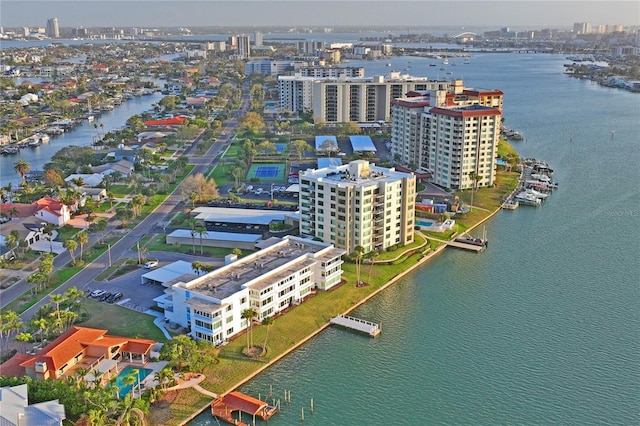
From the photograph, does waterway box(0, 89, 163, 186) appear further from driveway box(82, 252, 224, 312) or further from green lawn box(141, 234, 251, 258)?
driveway box(82, 252, 224, 312)

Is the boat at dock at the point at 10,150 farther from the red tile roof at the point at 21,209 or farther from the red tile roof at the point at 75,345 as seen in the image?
the red tile roof at the point at 75,345

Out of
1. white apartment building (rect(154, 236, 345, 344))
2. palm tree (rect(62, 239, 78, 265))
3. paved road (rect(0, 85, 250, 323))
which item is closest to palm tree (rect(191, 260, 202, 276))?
white apartment building (rect(154, 236, 345, 344))

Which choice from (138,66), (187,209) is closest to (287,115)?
(187,209)

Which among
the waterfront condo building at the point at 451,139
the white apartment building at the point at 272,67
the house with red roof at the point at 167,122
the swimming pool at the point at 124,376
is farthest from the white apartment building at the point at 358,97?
the swimming pool at the point at 124,376

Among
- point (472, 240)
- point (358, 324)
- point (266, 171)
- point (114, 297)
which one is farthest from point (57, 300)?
point (266, 171)

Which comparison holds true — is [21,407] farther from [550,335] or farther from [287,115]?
[287,115]

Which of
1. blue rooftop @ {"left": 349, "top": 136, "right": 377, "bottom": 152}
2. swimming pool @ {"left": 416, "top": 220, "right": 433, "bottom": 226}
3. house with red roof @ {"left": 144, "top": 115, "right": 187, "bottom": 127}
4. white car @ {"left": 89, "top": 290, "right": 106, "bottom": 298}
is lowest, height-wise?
white car @ {"left": 89, "top": 290, "right": 106, "bottom": 298}

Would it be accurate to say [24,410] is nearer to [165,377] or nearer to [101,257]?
[165,377]

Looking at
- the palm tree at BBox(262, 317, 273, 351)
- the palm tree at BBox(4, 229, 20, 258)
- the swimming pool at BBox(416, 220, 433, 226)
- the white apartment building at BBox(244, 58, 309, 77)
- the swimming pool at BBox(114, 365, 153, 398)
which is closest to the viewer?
the swimming pool at BBox(114, 365, 153, 398)
